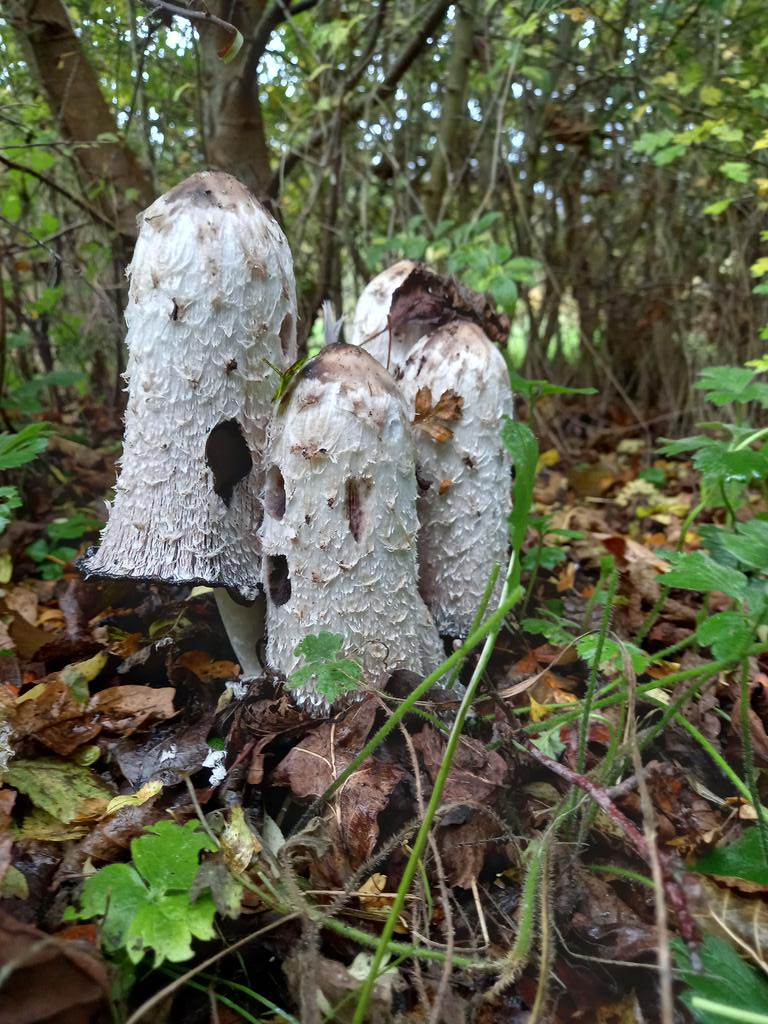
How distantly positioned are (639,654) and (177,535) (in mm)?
992

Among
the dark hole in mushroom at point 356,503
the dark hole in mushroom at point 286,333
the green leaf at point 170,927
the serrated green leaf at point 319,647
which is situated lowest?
the green leaf at point 170,927

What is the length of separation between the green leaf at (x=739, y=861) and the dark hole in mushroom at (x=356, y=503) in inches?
34.3

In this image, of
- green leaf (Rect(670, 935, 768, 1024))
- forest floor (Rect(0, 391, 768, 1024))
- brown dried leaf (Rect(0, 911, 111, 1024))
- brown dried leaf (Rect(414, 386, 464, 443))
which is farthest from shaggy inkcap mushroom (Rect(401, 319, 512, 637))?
brown dried leaf (Rect(0, 911, 111, 1024))

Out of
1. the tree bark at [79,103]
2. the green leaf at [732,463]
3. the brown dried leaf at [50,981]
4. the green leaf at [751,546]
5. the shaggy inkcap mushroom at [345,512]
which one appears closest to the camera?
the brown dried leaf at [50,981]

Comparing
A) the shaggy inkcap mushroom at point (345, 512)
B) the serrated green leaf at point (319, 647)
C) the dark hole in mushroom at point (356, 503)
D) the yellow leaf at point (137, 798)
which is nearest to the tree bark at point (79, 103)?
the shaggy inkcap mushroom at point (345, 512)

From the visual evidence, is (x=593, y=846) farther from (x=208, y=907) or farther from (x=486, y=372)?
(x=486, y=372)

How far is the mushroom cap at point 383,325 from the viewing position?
2127 millimetres

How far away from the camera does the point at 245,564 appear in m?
1.76

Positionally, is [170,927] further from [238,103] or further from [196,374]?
[238,103]

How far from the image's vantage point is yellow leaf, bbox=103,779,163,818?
1412 mm

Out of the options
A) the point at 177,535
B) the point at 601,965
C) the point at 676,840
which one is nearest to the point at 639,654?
the point at 676,840

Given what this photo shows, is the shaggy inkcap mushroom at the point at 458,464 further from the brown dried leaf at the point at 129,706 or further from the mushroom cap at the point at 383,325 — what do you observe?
the brown dried leaf at the point at 129,706

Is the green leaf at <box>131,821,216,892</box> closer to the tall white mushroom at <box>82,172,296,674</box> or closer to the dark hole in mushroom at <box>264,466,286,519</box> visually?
the tall white mushroom at <box>82,172,296,674</box>

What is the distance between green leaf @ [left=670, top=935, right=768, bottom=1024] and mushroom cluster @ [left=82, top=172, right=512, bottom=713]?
0.85 metres
